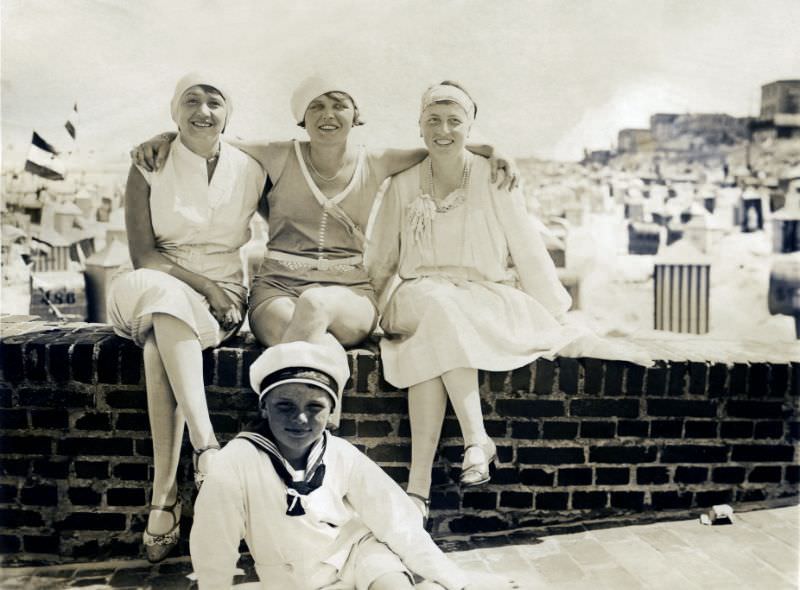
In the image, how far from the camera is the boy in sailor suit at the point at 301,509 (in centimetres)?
212

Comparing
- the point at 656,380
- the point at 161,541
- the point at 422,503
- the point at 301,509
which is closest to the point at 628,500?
the point at 656,380

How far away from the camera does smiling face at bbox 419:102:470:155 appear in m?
3.16

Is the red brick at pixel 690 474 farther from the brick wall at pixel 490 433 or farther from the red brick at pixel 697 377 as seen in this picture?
the red brick at pixel 697 377

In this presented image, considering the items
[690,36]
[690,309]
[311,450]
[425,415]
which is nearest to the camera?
[311,450]

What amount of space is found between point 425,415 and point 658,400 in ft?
3.35

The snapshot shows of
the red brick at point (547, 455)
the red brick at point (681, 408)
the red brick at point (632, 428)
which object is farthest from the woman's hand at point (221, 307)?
the red brick at point (681, 408)

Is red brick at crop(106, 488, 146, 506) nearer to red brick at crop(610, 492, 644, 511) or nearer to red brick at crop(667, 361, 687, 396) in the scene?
red brick at crop(610, 492, 644, 511)

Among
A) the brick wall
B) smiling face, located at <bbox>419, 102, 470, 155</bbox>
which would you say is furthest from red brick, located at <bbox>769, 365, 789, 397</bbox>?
smiling face, located at <bbox>419, 102, 470, 155</bbox>

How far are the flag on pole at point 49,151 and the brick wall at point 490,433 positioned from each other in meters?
1.17

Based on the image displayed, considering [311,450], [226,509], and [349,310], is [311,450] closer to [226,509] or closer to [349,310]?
[226,509]

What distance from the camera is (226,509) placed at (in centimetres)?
212

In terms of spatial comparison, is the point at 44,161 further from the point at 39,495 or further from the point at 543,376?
the point at 543,376

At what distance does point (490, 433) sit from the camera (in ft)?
10.5

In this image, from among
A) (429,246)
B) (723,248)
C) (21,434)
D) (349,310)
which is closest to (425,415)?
(349,310)
